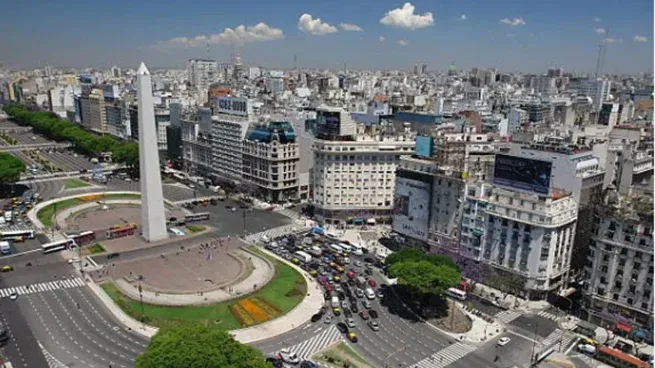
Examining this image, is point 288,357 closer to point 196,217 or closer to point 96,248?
point 96,248

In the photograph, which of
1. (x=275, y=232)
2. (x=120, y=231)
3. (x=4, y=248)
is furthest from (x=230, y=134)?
(x=4, y=248)

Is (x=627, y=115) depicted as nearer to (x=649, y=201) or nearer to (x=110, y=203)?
(x=649, y=201)

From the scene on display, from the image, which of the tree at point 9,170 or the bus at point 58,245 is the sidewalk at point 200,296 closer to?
the bus at point 58,245

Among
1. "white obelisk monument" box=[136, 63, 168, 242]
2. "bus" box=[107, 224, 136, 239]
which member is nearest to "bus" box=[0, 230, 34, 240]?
"bus" box=[107, 224, 136, 239]

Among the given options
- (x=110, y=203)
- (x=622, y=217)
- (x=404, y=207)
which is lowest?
(x=110, y=203)

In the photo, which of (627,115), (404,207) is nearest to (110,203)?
(404,207)

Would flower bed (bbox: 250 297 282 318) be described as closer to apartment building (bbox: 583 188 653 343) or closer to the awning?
apartment building (bbox: 583 188 653 343)

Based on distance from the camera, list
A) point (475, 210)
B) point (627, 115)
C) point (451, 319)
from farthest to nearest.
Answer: point (627, 115)
point (475, 210)
point (451, 319)
